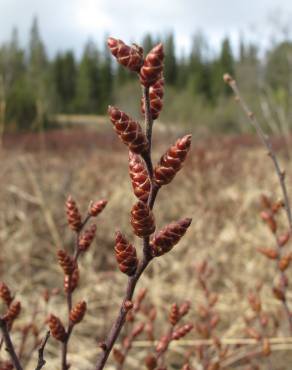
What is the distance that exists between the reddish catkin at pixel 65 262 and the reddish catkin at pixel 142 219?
29 cm

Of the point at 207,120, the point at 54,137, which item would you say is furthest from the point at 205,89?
the point at 54,137

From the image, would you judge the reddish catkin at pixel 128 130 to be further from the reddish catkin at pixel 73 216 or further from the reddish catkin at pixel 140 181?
the reddish catkin at pixel 73 216

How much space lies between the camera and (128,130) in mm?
512

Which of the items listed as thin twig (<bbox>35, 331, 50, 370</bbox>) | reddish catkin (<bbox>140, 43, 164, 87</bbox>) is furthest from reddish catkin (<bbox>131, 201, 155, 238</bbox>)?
thin twig (<bbox>35, 331, 50, 370</bbox>)

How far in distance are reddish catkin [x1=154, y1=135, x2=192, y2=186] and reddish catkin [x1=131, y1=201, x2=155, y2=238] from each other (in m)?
0.04

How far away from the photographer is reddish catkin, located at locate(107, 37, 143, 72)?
20.5 inches

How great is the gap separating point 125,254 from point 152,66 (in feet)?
0.70

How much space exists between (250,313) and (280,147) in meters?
9.20

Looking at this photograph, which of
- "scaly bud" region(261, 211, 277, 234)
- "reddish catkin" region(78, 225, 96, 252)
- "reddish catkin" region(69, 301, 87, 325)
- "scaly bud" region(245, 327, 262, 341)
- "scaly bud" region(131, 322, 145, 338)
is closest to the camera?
"reddish catkin" region(69, 301, 87, 325)

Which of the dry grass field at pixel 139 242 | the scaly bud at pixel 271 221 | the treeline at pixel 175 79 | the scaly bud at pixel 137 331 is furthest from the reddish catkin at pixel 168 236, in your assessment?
the treeline at pixel 175 79

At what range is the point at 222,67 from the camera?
46719 millimetres

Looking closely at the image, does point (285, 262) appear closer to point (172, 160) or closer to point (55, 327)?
point (55, 327)

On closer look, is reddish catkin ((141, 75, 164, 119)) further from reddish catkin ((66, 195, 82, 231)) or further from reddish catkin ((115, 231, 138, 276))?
reddish catkin ((66, 195, 82, 231))

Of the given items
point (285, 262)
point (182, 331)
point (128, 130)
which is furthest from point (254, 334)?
point (128, 130)
